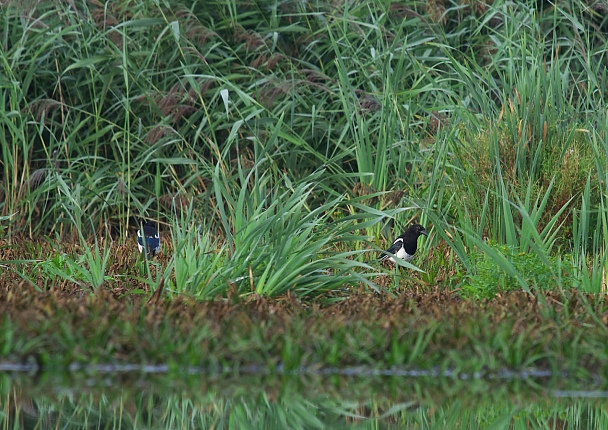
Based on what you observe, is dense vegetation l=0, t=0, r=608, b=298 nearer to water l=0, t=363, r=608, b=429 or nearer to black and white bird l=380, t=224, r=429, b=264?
black and white bird l=380, t=224, r=429, b=264

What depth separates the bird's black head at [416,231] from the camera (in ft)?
22.5

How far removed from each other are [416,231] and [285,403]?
2988 mm

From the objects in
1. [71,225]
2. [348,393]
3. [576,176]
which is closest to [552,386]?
[348,393]

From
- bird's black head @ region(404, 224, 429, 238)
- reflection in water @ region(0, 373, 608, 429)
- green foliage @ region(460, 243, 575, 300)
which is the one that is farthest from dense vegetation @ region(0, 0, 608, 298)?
reflection in water @ region(0, 373, 608, 429)

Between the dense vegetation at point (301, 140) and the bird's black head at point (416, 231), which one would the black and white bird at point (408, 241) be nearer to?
the bird's black head at point (416, 231)

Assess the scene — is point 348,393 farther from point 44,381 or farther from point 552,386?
point 44,381

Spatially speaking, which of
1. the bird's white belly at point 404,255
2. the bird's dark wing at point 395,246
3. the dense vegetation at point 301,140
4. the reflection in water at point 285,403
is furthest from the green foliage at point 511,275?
the reflection in water at point 285,403

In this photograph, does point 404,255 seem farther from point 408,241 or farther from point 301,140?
point 301,140

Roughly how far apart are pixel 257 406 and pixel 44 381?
83 cm

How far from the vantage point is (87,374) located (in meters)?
4.32

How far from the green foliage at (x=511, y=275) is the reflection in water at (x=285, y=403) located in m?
1.47

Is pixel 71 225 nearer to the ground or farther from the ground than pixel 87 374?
nearer to the ground

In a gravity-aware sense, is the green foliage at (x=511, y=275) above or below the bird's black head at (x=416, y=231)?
above

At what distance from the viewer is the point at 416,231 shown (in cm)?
685
